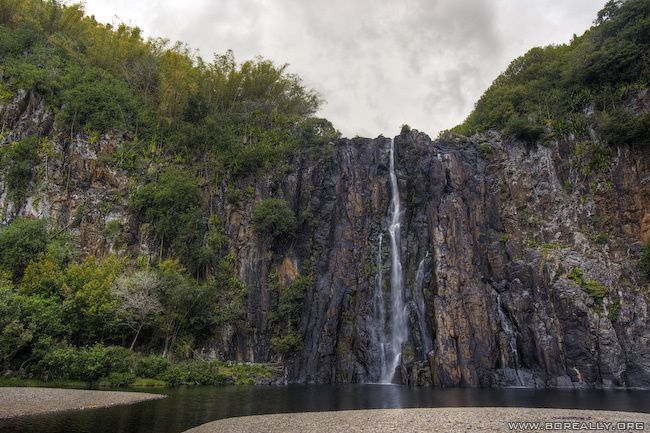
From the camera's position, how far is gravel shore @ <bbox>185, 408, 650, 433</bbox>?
50.6ft

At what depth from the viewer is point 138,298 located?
3756 cm

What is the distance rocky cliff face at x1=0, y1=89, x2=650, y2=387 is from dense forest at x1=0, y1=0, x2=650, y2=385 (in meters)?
1.39

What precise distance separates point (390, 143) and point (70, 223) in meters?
36.9

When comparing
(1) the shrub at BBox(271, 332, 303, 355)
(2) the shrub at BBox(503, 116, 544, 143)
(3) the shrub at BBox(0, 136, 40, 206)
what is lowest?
(1) the shrub at BBox(271, 332, 303, 355)

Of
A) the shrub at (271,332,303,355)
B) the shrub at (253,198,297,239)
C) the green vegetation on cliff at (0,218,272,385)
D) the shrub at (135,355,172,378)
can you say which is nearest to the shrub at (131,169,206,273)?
the green vegetation on cliff at (0,218,272,385)

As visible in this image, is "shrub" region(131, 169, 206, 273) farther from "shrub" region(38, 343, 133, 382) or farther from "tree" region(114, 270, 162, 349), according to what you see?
"shrub" region(38, 343, 133, 382)

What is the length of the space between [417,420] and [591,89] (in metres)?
47.4

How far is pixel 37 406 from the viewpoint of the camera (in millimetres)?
19500

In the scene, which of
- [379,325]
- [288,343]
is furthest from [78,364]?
[379,325]

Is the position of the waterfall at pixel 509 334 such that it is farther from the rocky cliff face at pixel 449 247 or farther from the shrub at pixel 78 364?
the shrub at pixel 78 364

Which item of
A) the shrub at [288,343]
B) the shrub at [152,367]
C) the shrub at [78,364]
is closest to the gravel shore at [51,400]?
the shrub at [78,364]

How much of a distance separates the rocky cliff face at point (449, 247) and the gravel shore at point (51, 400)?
739 inches

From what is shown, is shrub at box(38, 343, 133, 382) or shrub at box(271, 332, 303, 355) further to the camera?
shrub at box(271, 332, 303, 355)

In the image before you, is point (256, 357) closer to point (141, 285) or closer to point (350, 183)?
point (141, 285)
